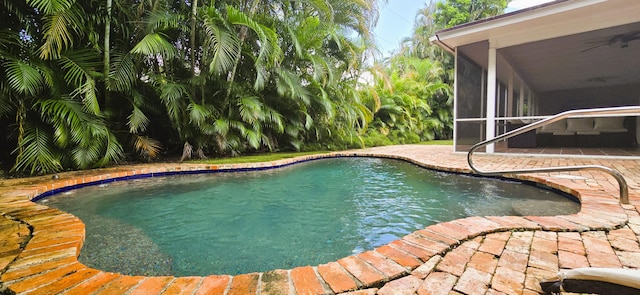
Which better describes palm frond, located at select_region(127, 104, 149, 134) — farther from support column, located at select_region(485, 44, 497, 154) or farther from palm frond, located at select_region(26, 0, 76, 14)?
support column, located at select_region(485, 44, 497, 154)

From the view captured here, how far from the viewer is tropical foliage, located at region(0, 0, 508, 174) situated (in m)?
3.69

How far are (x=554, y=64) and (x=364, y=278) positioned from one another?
10.0m

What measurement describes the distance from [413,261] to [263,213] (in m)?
1.74

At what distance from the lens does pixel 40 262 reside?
137cm

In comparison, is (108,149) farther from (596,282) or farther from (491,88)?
(491,88)

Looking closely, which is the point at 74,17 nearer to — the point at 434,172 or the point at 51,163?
the point at 51,163

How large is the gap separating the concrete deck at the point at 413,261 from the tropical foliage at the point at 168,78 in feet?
7.96

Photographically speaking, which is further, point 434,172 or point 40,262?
point 434,172

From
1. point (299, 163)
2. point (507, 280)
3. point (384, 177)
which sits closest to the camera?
point (507, 280)

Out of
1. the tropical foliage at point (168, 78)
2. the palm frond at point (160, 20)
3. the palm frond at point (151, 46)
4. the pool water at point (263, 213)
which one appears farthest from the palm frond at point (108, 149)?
the palm frond at point (160, 20)

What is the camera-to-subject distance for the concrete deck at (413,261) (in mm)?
1174

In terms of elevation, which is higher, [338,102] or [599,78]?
[599,78]

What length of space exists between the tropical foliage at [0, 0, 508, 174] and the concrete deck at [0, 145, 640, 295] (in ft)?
7.96

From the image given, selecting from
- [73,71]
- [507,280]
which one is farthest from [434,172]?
[73,71]
